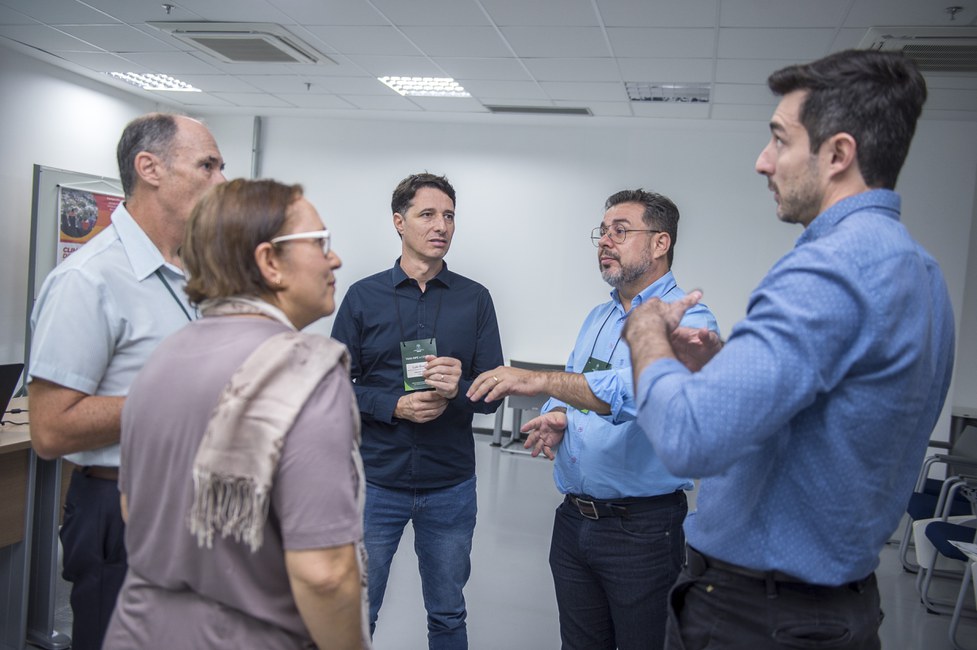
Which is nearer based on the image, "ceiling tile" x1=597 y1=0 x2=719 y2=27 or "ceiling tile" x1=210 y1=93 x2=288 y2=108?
"ceiling tile" x1=597 y1=0 x2=719 y2=27

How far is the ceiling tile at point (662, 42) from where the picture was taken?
469cm

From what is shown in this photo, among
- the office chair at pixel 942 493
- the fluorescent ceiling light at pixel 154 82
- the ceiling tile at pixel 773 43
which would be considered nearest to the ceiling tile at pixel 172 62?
the fluorescent ceiling light at pixel 154 82

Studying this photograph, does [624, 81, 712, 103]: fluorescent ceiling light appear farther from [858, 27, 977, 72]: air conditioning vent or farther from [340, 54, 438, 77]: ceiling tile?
[340, 54, 438, 77]: ceiling tile

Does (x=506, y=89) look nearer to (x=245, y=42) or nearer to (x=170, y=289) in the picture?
(x=245, y=42)

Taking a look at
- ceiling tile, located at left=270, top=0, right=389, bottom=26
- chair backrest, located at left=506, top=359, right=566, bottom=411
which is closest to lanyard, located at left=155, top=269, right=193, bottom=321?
ceiling tile, located at left=270, top=0, right=389, bottom=26

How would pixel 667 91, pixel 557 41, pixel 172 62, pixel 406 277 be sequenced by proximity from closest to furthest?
pixel 406 277, pixel 557 41, pixel 667 91, pixel 172 62

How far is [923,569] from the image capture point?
13.5 ft

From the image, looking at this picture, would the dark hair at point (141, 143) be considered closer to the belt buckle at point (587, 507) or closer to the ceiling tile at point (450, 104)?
the belt buckle at point (587, 507)

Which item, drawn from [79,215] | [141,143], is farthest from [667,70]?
[79,215]

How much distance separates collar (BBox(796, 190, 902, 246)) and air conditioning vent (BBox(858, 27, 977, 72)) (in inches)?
154

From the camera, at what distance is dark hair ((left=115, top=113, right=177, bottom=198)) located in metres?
1.80

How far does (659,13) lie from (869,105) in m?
3.64

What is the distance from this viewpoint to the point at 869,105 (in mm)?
1119

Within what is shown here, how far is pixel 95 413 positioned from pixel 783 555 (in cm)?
137
